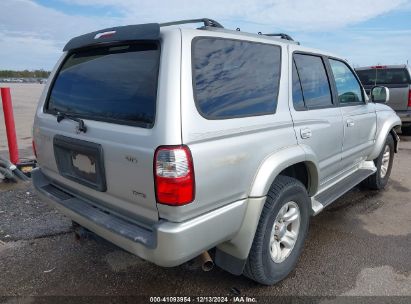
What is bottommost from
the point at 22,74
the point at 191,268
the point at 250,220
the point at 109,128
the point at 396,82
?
the point at 191,268

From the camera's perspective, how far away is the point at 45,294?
2.78 m

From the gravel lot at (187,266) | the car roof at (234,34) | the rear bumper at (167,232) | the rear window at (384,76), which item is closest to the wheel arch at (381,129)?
the gravel lot at (187,266)

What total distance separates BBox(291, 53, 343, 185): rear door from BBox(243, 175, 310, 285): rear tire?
447 mm

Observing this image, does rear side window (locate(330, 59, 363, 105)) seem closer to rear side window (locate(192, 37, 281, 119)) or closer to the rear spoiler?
rear side window (locate(192, 37, 281, 119))

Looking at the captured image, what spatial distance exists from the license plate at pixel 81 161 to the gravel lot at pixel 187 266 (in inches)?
18.5

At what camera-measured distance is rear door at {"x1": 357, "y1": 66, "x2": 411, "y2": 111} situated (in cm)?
884

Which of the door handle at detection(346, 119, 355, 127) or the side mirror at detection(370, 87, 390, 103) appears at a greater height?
the side mirror at detection(370, 87, 390, 103)

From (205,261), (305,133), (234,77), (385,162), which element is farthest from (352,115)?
(205,261)

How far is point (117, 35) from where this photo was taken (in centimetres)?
241

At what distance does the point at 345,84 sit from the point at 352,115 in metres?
0.39

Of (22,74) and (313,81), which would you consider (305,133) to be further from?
(22,74)

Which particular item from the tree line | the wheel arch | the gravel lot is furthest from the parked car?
the tree line

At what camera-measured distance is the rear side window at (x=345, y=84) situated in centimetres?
387

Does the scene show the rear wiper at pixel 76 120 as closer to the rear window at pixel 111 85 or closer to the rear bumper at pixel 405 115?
the rear window at pixel 111 85
